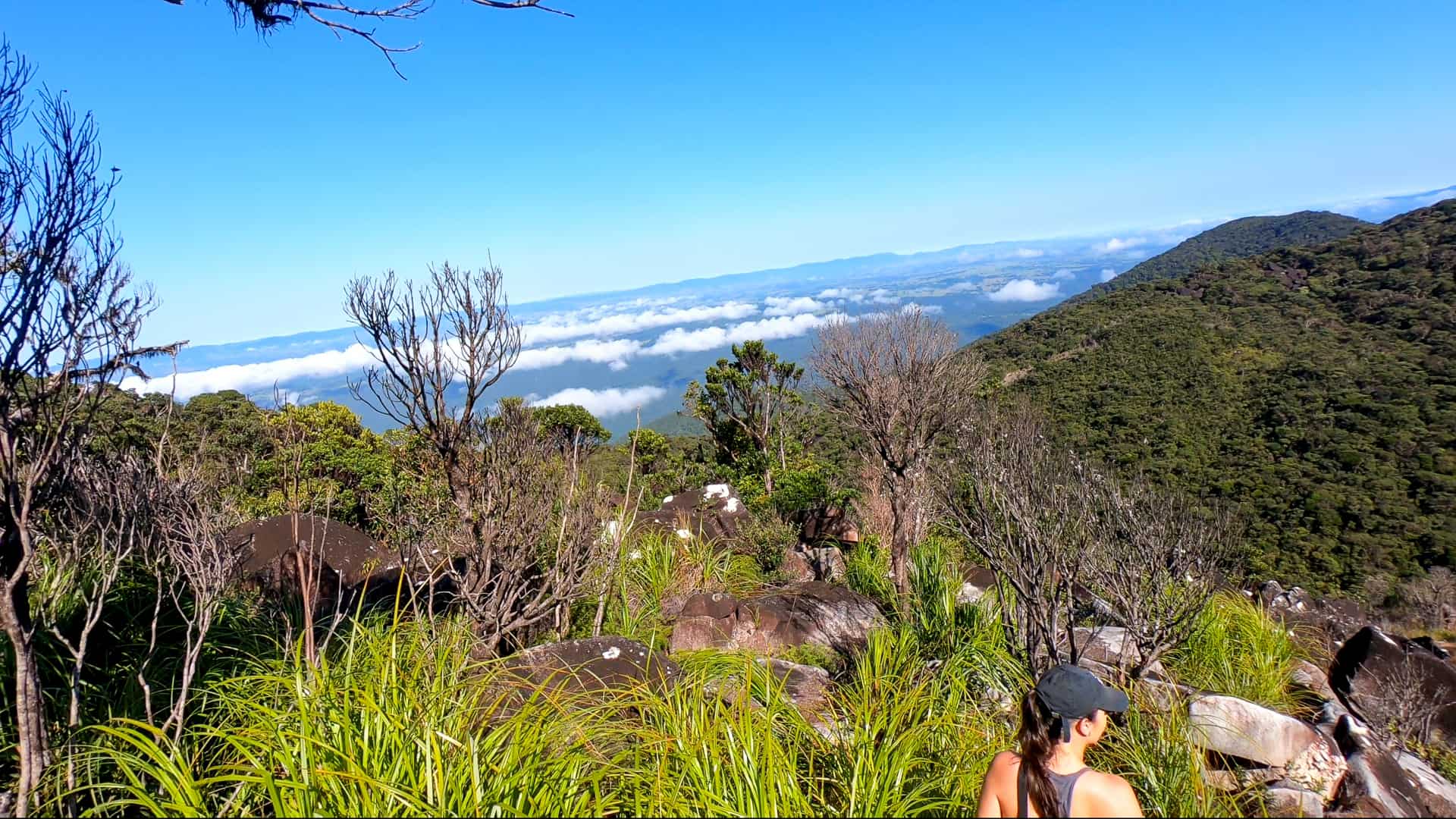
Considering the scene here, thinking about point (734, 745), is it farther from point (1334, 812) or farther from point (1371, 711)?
point (1371, 711)

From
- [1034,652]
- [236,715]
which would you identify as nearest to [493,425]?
[236,715]

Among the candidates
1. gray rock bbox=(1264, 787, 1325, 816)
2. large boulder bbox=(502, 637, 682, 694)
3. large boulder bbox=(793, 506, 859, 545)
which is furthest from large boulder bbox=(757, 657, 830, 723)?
large boulder bbox=(793, 506, 859, 545)

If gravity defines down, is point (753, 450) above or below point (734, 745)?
below

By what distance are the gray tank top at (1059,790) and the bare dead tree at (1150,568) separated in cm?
349

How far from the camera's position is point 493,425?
6.50m

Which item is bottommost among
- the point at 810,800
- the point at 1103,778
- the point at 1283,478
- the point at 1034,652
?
the point at 1283,478

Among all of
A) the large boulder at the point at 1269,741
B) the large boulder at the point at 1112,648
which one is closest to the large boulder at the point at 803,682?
the large boulder at the point at 1112,648

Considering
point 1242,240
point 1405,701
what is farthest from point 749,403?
point 1242,240

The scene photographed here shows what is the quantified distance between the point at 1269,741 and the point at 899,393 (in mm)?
7151

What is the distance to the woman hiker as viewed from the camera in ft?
7.44

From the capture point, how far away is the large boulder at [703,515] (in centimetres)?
1194

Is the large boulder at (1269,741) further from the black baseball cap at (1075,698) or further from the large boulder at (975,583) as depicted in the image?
the large boulder at (975,583)

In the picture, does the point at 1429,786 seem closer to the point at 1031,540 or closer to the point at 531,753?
the point at 1031,540

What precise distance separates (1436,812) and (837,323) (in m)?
10.4
